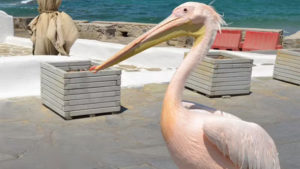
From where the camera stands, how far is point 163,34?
3113mm

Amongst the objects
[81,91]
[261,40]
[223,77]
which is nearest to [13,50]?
[81,91]

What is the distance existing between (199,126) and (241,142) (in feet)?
0.98

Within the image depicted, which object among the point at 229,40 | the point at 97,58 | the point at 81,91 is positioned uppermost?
the point at 229,40

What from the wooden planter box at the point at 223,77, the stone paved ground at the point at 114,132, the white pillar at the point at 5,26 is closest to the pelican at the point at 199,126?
the stone paved ground at the point at 114,132

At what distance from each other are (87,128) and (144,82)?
2.74 m

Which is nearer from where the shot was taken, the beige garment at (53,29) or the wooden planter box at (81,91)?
the wooden planter box at (81,91)

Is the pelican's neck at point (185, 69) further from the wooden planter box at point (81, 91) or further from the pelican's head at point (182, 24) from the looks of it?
the wooden planter box at point (81, 91)

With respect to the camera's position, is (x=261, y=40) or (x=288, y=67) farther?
(x=261, y=40)

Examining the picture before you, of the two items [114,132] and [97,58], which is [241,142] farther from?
[97,58]

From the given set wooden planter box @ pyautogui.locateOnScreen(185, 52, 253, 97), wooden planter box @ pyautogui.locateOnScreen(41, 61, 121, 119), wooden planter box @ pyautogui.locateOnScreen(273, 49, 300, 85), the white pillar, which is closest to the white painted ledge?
the white pillar

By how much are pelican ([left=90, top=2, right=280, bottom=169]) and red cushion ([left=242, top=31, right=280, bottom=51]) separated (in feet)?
35.8

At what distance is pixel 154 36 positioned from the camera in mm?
3080

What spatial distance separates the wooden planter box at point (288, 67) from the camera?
906cm

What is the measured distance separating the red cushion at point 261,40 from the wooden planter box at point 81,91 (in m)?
8.21
